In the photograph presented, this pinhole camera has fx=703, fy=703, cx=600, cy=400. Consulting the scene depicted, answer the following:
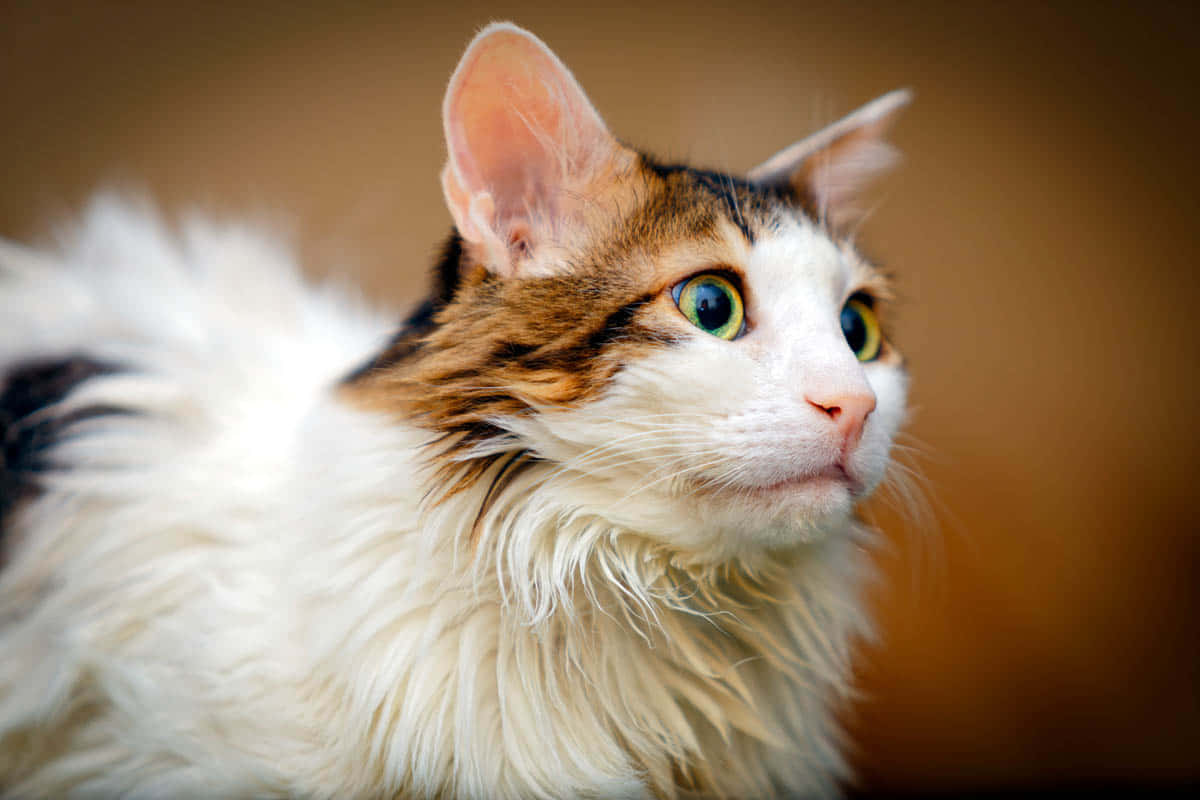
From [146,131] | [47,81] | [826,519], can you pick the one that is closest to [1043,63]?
[826,519]

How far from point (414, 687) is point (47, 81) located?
1270mm

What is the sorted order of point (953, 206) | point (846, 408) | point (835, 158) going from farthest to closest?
point (953, 206) < point (835, 158) < point (846, 408)

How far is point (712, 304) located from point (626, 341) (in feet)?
0.26

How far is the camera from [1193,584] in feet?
4.45

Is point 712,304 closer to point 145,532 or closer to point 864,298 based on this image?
point 864,298

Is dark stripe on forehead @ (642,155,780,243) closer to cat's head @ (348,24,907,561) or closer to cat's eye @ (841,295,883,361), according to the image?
cat's head @ (348,24,907,561)

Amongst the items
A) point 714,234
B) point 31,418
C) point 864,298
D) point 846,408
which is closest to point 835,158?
point 864,298

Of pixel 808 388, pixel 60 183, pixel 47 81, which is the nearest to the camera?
pixel 808 388

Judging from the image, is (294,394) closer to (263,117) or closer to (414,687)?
(414,687)

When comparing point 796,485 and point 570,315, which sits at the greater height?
point 570,315

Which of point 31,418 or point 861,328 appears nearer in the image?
point 861,328

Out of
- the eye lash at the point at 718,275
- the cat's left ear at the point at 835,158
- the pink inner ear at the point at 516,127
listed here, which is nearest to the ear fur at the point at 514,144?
the pink inner ear at the point at 516,127

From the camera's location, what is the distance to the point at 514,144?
0.59 meters

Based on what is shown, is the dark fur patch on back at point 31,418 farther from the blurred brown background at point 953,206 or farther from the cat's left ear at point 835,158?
the cat's left ear at point 835,158
